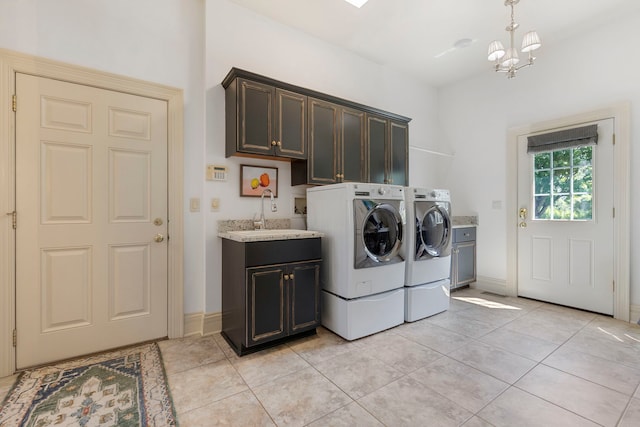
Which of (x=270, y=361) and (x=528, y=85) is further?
(x=528, y=85)

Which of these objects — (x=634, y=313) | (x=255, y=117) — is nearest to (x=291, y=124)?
(x=255, y=117)

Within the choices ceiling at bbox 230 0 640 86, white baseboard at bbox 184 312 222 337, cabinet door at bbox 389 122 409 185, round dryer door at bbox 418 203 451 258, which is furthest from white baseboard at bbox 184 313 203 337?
ceiling at bbox 230 0 640 86

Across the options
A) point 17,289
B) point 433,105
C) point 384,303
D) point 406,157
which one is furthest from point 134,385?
point 433,105

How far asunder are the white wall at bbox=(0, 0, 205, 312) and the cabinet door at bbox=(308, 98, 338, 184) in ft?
3.22

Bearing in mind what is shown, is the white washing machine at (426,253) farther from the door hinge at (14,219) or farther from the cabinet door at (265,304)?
the door hinge at (14,219)

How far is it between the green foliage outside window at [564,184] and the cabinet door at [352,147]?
2.16 meters

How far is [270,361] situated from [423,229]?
5.99 feet

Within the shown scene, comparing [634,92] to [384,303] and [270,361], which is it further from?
[270,361]

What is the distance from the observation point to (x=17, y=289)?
1.90 metres

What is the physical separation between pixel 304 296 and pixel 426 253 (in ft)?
4.28

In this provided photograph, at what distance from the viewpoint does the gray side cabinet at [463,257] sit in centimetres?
371

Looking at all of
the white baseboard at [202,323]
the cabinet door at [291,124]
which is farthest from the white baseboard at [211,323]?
the cabinet door at [291,124]

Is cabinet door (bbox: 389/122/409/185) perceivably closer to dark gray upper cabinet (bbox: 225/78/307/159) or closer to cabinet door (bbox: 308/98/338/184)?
cabinet door (bbox: 308/98/338/184)

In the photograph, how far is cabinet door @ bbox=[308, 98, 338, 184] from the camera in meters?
2.72
